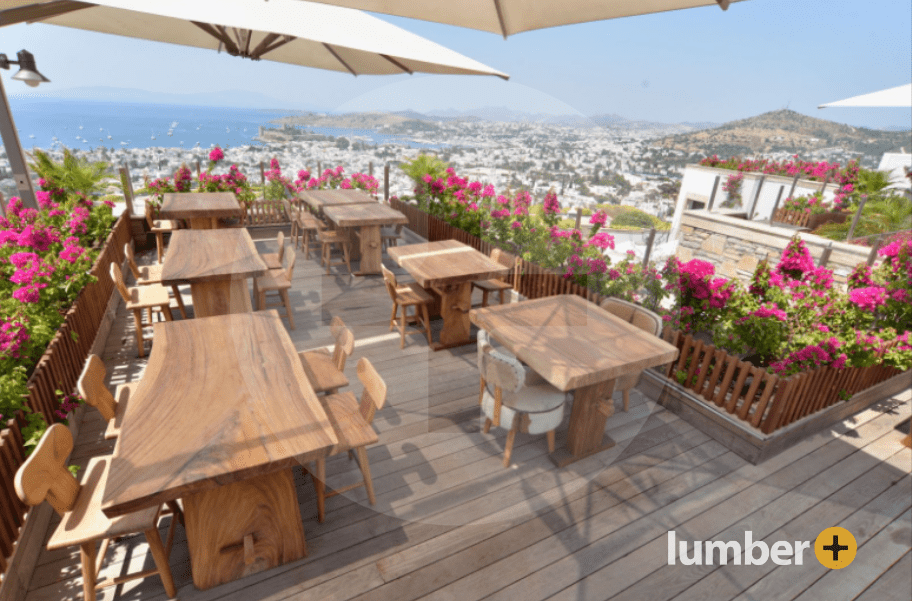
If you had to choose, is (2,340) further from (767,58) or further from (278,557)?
(767,58)

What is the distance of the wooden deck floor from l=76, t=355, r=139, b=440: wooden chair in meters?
0.66

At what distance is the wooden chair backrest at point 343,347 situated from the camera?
2982mm

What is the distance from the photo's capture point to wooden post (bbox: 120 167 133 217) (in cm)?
764

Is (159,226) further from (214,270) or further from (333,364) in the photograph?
(333,364)

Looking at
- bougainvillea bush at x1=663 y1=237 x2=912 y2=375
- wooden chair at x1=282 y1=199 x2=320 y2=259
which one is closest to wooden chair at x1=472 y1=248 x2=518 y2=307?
bougainvillea bush at x1=663 y1=237 x2=912 y2=375

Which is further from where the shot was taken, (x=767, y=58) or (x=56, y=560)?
(x=767, y=58)

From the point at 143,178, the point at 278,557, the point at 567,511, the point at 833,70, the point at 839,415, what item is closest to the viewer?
the point at 278,557

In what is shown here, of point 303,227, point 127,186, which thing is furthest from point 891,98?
point 127,186

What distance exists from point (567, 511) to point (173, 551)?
8.01ft

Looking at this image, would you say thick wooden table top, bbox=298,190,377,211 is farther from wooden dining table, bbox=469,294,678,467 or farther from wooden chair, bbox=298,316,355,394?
wooden dining table, bbox=469,294,678,467

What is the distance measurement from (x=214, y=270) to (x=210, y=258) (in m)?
0.49

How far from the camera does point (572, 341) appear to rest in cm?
320

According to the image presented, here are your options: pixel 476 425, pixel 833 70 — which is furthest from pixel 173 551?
pixel 833 70

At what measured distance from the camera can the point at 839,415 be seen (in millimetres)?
4086
